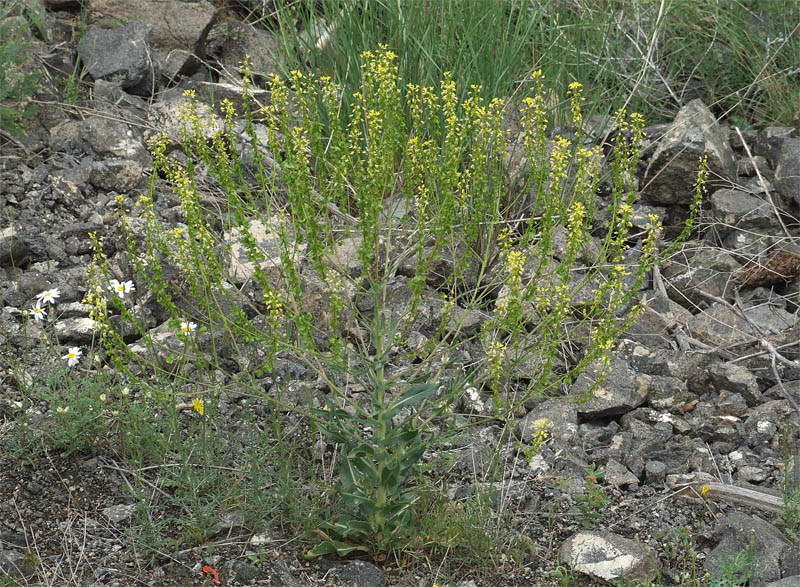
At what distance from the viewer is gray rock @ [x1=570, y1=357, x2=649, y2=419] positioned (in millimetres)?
3596

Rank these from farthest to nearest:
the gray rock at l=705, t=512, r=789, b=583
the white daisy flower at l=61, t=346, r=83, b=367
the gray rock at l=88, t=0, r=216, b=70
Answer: the gray rock at l=88, t=0, r=216, b=70 → the white daisy flower at l=61, t=346, r=83, b=367 → the gray rock at l=705, t=512, r=789, b=583

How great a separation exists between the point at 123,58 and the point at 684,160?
3.12 metres

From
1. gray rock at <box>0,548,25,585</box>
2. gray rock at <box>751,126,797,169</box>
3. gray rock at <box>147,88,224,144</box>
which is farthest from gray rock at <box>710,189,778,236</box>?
gray rock at <box>0,548,25,585</box>

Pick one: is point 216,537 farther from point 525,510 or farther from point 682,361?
point 682,361

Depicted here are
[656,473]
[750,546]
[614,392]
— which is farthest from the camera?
[614,392]

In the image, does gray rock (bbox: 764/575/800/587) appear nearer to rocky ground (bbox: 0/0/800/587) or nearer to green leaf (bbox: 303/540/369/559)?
rocky ground (bbox: 0/0/800/587)

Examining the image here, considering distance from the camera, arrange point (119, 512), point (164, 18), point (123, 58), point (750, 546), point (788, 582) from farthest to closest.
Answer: point (164, 18), point (123, 58), point (119, 512), point (750, 546), point (788, 582)

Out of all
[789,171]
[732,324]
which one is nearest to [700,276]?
[732,324]

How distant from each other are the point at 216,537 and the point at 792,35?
4.42 m

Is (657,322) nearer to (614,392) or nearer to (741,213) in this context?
(614,392)

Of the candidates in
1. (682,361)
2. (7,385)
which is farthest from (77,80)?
(682,361)

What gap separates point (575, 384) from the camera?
3754 mm

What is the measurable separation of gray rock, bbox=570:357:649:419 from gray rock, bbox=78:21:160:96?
303 cm

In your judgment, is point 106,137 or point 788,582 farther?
point 106,137
